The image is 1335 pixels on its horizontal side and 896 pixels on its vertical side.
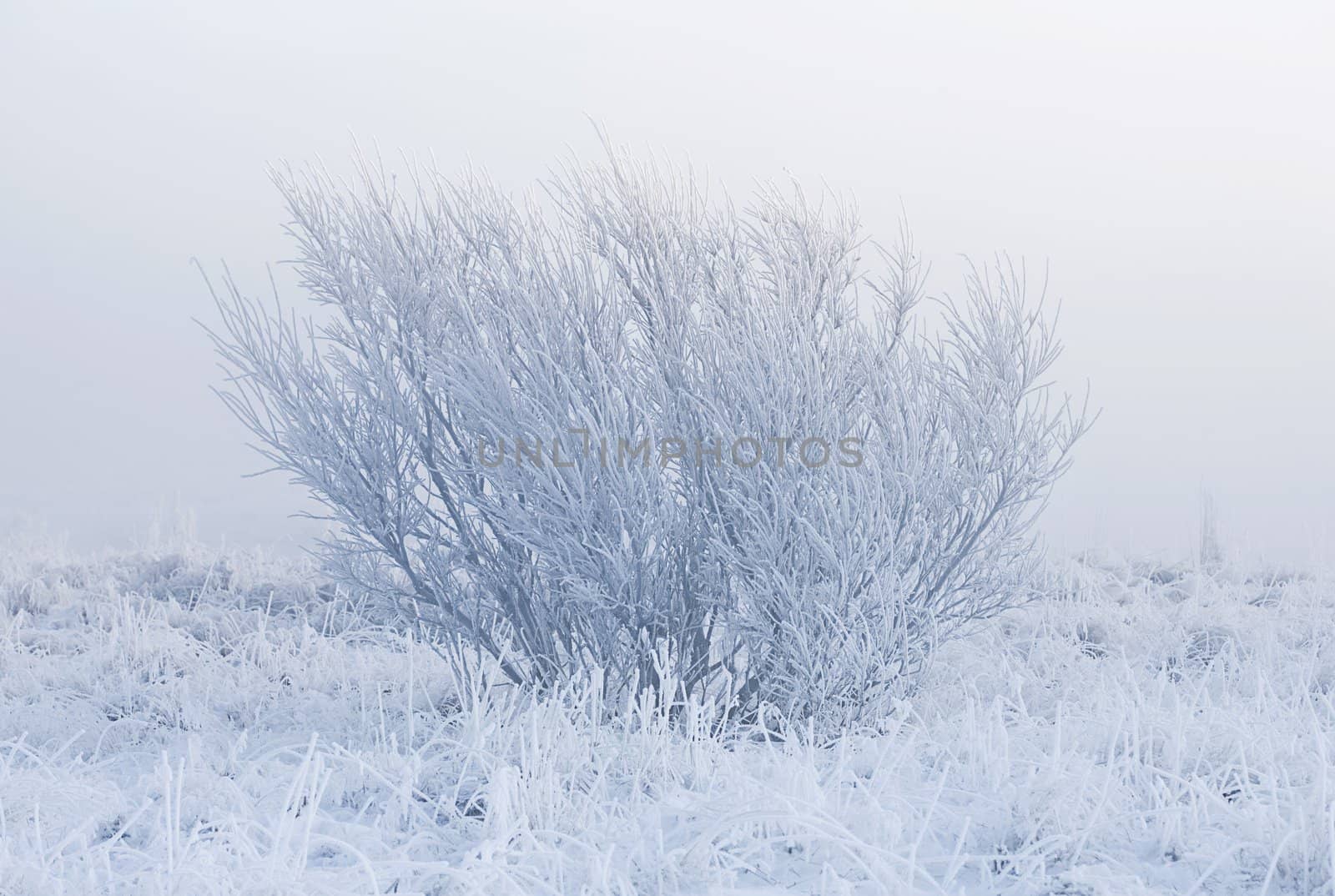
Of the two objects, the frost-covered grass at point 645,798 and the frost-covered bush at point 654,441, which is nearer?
the frost-covered grass at point 645,798

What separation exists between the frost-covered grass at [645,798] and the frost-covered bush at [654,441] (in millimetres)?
513

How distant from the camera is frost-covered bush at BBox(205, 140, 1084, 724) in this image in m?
5.34

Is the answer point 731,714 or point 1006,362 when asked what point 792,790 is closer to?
point 731,714

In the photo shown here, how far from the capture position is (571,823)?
3576 mm

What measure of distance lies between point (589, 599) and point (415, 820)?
161cm

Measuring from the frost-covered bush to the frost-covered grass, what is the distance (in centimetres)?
51

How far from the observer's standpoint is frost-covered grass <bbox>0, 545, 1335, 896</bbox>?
3.15 meters

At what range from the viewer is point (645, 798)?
381 centimetres

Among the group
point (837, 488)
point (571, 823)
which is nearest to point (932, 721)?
point (837, 488)

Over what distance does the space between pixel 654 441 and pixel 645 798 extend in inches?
79.6

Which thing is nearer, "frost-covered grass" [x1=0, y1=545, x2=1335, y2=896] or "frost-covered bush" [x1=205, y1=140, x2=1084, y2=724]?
"frost-covered grass" [x1=0, y1=545, x2=1335, y2=896]

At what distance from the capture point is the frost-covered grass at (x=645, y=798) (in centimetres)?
315

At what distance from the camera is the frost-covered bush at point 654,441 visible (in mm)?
5344

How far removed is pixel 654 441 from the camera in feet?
17.7
